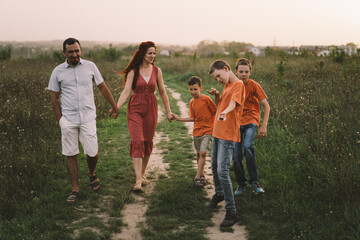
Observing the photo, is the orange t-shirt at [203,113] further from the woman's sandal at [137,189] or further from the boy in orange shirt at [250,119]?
the woman's sandal at [137,189]

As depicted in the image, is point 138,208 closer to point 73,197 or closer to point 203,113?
point 73,197

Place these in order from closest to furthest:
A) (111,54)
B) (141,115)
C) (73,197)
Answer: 1. (73,197)
2. (141,115)
3. (111,54)

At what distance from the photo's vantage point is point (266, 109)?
14.4ft

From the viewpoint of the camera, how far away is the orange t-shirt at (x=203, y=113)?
4934 mm

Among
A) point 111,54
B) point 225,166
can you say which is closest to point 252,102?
point 225,166

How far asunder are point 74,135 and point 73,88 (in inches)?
26.5

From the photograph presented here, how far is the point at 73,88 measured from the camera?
4402mm

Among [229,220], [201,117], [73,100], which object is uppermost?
[73,100]

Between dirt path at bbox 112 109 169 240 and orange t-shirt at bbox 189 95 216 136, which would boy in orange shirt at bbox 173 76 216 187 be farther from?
dirt path at bbox 112 109 169 240

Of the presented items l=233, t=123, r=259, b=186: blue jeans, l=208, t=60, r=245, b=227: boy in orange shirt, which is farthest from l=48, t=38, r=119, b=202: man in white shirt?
l=233, t=123, r=259, b=186: blue jeans

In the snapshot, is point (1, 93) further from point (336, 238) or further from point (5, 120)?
point (336, 238)

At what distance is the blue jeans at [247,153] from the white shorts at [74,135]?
2.12 meters

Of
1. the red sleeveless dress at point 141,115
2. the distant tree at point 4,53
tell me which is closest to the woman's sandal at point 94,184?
the red sleeveless dress at point 141,115

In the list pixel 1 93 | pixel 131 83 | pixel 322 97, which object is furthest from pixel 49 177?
pixel 322 97
